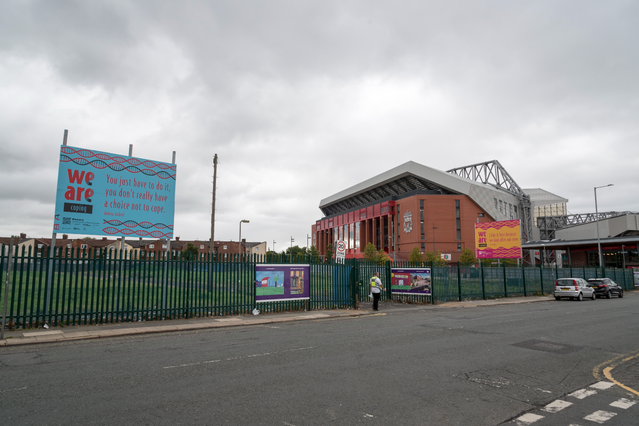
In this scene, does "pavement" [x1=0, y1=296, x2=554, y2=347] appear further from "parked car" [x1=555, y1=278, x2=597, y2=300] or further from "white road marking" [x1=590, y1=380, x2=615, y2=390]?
"parked car" [x1=555, y1=278, x2=597, y2=300]

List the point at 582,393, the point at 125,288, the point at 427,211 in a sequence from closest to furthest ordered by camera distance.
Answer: the point at 582,393
the point at 125,288
the point at 427,211

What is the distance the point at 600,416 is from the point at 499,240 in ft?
127

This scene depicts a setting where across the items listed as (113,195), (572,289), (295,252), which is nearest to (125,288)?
(113,195)

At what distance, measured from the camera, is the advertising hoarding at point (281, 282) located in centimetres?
1609

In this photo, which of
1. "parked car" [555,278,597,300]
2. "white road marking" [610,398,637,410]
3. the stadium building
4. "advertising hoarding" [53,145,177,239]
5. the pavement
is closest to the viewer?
"white road marking" [610,398,637,410]

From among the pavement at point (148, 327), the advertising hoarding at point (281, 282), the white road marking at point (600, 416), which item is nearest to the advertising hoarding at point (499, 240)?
the pavement at point (148, 327)

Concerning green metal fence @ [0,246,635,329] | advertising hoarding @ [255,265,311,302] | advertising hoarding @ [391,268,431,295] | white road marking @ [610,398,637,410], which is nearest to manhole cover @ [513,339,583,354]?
white road marking @ [610,398,637,410]

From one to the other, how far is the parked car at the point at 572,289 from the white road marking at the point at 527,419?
26.9 meters

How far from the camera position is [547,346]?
9.73 m

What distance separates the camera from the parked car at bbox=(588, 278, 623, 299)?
30.8 metres

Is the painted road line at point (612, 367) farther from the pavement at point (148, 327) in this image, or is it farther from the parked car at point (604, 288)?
the parked car at point (604, 288)

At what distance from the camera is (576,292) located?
27469mm

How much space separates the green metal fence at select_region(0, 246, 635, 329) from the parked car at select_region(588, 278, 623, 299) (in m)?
20.8

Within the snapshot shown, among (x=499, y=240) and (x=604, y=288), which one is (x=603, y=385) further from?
(x=499, y=240)
